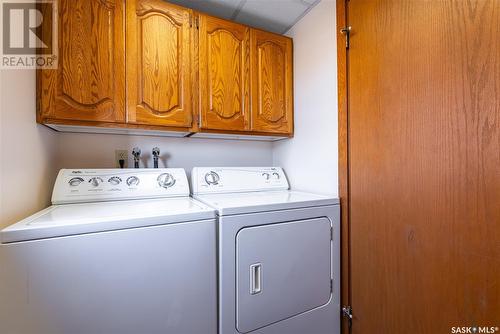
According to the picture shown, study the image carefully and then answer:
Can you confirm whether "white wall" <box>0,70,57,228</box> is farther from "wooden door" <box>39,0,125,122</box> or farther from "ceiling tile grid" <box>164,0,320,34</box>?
"ceiling tile grid" <box>164,0,320,34</box>

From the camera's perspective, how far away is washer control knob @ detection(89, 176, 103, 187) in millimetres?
1335

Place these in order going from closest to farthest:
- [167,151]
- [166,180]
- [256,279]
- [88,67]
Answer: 1. [256,279]
2. [88,67]
3. [166,180]
4. [167,151]

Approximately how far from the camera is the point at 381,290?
3.82 ft

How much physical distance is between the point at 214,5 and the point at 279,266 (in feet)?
5.74

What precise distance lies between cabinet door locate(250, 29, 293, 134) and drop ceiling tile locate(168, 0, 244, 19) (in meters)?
0.22

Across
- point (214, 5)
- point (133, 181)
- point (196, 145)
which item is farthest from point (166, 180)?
point (214, 5)

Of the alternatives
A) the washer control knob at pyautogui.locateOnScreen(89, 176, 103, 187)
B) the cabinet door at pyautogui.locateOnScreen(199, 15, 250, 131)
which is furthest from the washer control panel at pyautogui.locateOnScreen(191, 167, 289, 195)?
the washer control knob at pyautogui.locateOnScreen(89, 176, 103, 187)

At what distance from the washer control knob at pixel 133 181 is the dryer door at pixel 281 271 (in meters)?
0.79

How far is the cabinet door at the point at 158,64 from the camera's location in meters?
1.34

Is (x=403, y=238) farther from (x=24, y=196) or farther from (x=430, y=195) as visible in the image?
(x=24, y=196)

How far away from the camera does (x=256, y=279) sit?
112 centimetres

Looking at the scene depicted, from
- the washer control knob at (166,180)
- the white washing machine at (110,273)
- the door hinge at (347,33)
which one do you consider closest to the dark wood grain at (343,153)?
the door hinge at (347,33)

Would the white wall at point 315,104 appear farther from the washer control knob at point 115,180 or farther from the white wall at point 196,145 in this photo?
the washer control knob at point 115,180

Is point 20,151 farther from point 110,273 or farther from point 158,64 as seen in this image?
point 158,64
